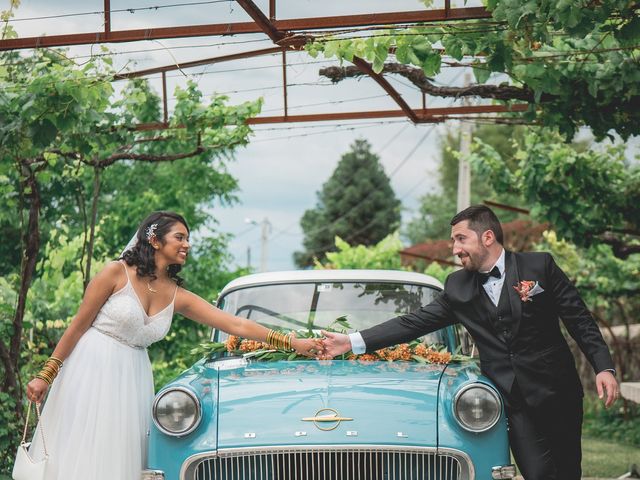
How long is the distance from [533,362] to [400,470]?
907 mm

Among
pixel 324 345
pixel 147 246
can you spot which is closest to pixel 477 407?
pixel 324 345

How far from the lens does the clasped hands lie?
5.52m

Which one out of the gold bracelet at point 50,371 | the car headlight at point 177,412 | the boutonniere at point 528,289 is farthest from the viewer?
the gold bracelet at point 50,371

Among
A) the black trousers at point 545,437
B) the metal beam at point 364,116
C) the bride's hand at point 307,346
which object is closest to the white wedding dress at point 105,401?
the bride's hand at point 307,346

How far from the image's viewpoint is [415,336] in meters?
5.49

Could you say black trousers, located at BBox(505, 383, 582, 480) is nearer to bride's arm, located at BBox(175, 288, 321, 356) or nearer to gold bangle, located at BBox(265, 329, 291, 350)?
bride's arm, located at BBox(175, 288, 321, 356)

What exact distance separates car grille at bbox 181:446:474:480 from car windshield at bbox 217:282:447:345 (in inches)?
66.4

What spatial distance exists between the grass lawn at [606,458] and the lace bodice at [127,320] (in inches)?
248

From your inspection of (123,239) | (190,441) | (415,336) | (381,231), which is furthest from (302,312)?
(381,231)

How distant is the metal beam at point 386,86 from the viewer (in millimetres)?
7535

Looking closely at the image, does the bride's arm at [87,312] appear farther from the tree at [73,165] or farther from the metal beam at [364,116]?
the metal beam at [364,116]

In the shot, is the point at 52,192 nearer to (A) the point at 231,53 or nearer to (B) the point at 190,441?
(A) the point at 231,53

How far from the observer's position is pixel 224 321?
5.67 metres

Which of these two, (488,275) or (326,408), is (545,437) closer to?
(488,275)
